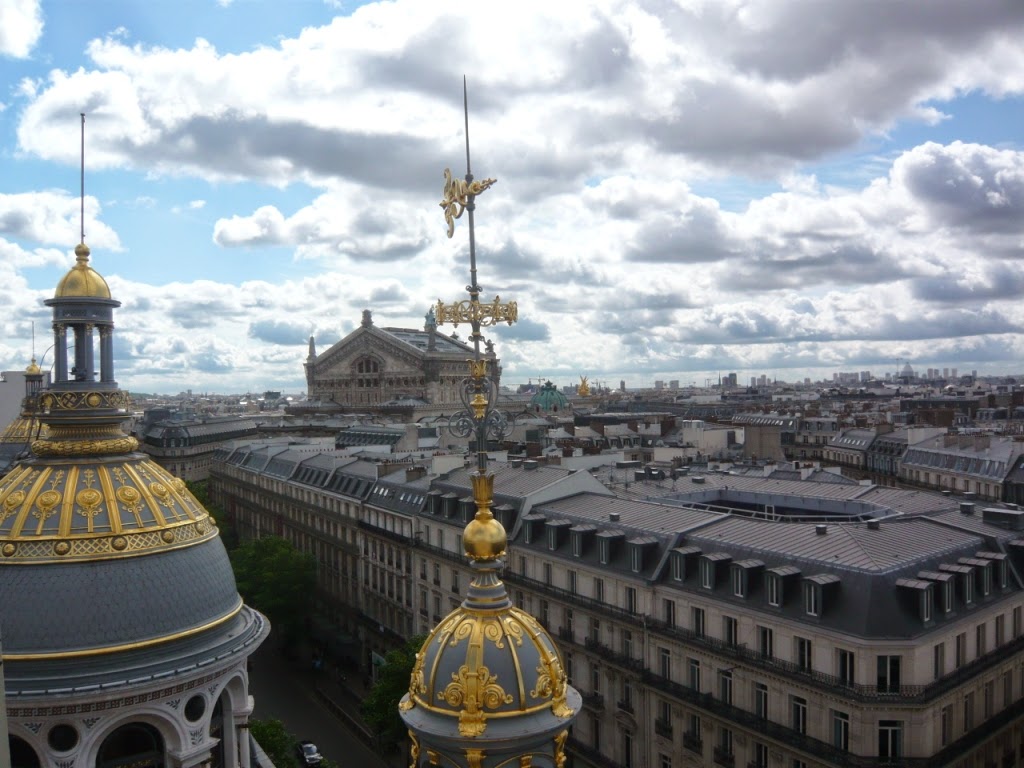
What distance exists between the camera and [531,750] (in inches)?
408

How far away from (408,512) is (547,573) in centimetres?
1645

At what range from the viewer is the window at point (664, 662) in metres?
35.3

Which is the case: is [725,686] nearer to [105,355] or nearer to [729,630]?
[729,630]

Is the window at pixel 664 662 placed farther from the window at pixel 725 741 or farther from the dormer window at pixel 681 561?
the window at pixel 725 741

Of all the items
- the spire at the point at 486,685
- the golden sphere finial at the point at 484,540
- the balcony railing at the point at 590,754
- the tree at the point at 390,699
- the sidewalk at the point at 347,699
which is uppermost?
the golden sphere finial at the point at 484,540

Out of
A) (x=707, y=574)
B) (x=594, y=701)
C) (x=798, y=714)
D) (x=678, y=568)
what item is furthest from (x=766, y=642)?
(x=594, y=701)

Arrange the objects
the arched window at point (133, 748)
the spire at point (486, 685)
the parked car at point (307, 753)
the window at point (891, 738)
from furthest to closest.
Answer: the parked car at point (307, 753), the window at point (891, 738), the arched window at point (133, 748), the spire at point (486, 685)

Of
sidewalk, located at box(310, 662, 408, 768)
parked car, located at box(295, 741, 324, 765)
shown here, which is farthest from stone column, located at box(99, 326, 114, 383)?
sidewalk, located at box(310, 662, 408, 768)

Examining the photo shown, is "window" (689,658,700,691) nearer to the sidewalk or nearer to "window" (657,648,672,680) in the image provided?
"window" (657,648,672,680)

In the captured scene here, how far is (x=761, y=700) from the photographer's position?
31547mm

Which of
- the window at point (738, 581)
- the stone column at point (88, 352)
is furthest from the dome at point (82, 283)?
the window at point (738, 581)

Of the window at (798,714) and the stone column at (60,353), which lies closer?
the stone column at (60,353)

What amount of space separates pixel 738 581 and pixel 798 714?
16.4ft

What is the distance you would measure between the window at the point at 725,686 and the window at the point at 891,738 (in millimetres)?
5640
